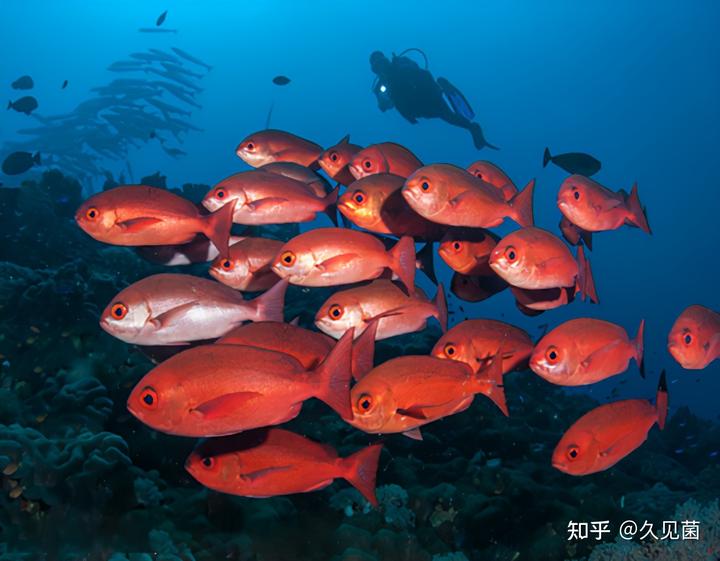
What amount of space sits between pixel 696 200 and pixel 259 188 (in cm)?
10176

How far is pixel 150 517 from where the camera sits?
368 cm

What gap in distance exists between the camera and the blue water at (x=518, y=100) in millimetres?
Result: 81938

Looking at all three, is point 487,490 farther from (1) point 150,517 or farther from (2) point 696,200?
(2) point 696,200

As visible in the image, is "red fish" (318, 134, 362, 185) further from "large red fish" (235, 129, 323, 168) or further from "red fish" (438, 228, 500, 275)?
"red fish" (438, 228, 500, 275)

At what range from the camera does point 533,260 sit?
130 inches

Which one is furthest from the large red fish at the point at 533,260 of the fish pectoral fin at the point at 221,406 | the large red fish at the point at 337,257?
the fish pectoral fin at the point at 221,406

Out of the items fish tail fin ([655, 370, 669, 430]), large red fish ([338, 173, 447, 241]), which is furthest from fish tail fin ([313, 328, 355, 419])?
fish tail fin ([655, 370, 669, 430])

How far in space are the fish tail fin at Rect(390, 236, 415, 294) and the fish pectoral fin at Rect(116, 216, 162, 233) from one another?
1.68 metres

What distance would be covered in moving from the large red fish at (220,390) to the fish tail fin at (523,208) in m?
1.94

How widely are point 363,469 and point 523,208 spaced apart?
2.14 m

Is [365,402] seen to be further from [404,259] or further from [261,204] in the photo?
[261,204]

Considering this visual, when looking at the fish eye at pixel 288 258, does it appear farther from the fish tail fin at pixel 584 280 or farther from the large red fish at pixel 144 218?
the fish tail fin at pixel 584 280

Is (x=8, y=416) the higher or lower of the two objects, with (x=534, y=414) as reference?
higher

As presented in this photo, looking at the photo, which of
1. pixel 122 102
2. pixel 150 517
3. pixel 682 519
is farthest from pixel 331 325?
pixel 122 102
